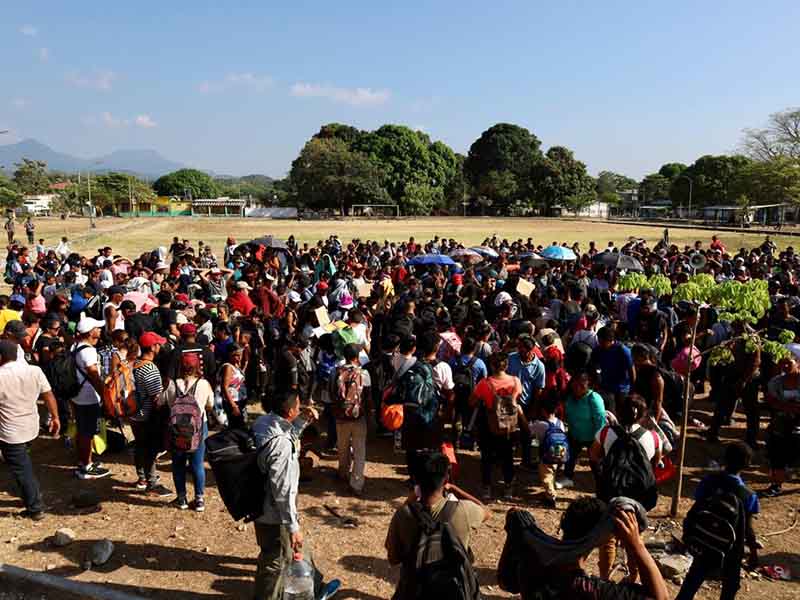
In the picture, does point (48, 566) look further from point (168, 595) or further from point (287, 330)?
point (287, 330)

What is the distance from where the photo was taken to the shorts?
5754 millimetres

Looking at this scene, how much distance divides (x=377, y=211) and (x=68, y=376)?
65128 millimetres

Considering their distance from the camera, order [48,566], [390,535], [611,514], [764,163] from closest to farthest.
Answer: [611,514] < [390,535] < [48,566] < [764,163]

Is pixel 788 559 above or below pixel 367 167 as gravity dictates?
below

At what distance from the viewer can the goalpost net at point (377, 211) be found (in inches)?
2682

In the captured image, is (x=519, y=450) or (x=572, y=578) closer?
(x=572, y=578)

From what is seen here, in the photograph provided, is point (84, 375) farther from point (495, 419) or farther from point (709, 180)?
point (709, 180)

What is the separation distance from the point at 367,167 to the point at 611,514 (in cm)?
6600

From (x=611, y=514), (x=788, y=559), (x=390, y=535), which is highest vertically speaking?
(x=611, y=514)

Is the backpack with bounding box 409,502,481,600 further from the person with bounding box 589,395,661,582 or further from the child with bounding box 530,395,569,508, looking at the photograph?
the child with bounding box 530,395,569,508

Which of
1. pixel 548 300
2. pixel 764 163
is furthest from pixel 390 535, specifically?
pixel 764 163

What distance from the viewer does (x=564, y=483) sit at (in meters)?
5.90

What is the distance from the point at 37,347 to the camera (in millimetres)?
6684

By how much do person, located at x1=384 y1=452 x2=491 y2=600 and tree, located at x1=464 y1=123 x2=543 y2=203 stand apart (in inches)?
3178
